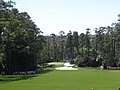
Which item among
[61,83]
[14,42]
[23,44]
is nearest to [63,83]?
[61,83]

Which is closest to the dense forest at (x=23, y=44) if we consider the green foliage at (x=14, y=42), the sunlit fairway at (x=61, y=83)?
the green foliage at (x=14, y=42)

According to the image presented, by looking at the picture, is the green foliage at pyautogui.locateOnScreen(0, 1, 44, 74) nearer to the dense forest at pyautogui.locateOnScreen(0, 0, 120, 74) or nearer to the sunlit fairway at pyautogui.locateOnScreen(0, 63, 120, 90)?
the dense forest at pyautogui.locateOnScreen(0, 0, 120, 74)

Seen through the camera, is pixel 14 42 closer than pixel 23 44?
Yes

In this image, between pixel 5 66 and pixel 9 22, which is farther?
pixel 5 66

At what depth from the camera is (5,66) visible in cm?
6900

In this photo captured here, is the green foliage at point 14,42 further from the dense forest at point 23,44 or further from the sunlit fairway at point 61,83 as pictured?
the sunlit fairway at point 61,83

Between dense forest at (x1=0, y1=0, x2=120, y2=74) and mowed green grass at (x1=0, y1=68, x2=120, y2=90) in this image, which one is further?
dense forest at (x1=0, y1=0, x2=120, y2=74)

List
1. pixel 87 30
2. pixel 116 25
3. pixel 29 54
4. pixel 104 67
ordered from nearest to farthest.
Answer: pixel 29 54, pixel 104 67, pixel 116 25, pixel 87 30

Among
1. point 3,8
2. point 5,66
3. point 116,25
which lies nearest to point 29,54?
point 5,66

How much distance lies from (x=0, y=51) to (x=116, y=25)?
6101 centimetres

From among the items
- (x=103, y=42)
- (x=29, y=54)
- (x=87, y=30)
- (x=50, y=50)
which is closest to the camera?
(x=29, y=54)

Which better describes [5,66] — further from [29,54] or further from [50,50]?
[50,50]

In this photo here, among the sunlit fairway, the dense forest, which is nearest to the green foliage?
the dense forest

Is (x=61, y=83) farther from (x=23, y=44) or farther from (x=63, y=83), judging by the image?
(x=23, y=44)
